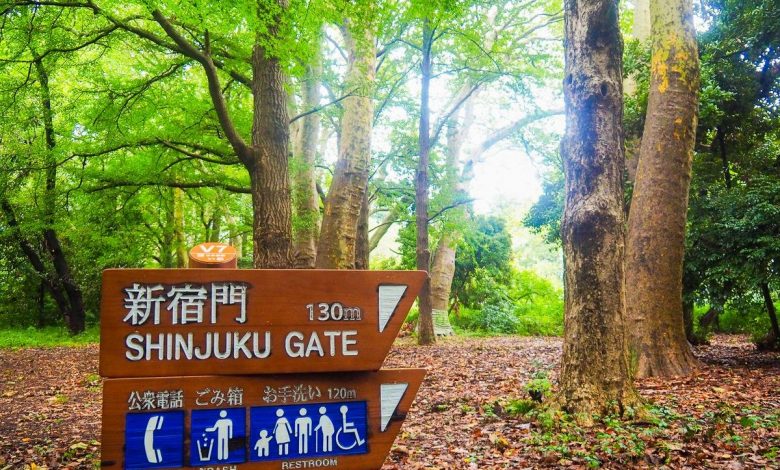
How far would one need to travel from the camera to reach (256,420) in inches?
81.7

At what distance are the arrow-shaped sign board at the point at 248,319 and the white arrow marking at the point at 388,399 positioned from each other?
0.44 feet

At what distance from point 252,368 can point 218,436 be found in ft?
0.89

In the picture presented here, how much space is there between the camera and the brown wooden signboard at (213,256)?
578 cm

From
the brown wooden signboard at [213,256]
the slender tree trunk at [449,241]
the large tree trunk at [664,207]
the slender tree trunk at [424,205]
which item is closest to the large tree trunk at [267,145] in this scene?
the brown wooden signboard at [213,256]

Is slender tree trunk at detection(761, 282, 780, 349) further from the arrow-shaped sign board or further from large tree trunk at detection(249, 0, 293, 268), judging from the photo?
the arrow-shaped sign board

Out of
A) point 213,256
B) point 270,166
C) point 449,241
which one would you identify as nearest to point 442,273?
point 449,241

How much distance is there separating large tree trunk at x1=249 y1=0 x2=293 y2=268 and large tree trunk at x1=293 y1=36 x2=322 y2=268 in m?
4.16

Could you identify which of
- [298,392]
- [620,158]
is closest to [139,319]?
[298,392]

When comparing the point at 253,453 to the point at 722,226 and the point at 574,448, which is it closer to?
the point at 574,448

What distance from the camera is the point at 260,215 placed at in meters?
7.59

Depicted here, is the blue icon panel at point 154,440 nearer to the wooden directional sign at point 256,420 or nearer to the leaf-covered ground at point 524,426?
the wooden directional sign at point 256,420

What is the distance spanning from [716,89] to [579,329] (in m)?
5.80

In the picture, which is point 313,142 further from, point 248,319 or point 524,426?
point 248,319

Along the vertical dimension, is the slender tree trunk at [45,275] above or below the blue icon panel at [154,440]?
above
